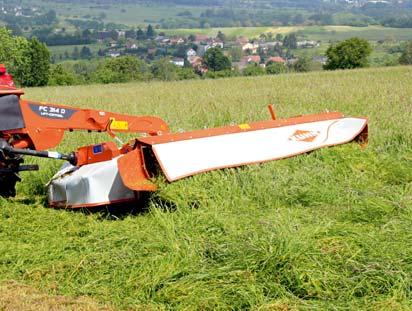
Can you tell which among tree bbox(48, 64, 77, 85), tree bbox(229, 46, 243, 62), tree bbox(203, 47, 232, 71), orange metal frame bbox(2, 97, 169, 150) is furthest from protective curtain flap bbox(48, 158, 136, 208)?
tree bbox(229, 46, 243, 62)

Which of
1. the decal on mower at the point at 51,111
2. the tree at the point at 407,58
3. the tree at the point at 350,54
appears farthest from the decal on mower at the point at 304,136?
the tree at the point at 407,58

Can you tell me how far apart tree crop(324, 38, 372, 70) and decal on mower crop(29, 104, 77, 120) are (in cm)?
4967

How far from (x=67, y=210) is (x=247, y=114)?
4.86 meters

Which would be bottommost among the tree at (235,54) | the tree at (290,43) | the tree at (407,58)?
the tree at (290,43)

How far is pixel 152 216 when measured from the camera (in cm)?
585

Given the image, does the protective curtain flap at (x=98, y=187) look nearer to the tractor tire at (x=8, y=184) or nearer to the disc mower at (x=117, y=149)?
the disc mower at (x=117, y=149)

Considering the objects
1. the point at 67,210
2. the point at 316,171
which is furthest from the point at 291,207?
the point at 67,210

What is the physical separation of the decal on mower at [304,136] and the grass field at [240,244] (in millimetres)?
192

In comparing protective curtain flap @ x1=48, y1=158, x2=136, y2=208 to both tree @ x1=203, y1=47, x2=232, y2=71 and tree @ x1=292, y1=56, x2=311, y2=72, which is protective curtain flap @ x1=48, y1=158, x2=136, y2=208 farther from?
tree @ x1=203, y1=47, x2=232, y2=71

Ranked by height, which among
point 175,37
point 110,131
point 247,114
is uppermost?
point 110,131

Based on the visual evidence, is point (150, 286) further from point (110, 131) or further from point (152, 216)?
point (110, 131)

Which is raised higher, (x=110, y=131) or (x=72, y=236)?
(x=110, y=131)

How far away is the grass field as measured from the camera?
4160mm

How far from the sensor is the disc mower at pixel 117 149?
19.5 feet
